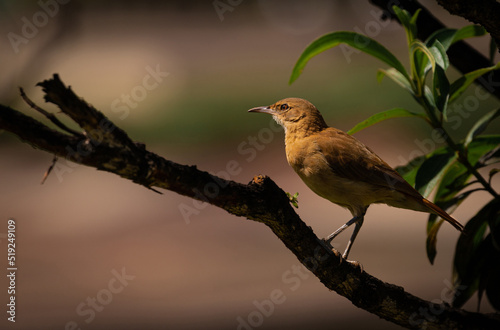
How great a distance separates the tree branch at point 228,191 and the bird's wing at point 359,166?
0.54 m

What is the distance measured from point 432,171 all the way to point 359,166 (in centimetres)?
36

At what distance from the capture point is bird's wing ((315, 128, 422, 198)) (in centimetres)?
295

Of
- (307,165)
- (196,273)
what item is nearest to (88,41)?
(196,273)

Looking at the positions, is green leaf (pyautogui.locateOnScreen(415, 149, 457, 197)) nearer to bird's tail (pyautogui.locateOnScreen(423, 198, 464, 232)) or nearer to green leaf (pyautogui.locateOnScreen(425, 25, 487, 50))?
bird's tail (pyautogui.locateOnScreen(423, 198, 464, 232))

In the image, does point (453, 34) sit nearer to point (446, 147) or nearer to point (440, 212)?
point (446, 147)

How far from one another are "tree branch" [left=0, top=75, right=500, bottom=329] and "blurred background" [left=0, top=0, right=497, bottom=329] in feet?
5.09

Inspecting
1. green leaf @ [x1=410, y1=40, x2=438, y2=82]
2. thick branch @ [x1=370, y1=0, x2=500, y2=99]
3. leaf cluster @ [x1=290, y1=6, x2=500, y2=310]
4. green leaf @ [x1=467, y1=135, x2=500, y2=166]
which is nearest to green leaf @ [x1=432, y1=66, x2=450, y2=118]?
leaf cluster @ [x1=290, y1=6, x2=500, y2=310]

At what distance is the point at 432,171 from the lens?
9.35 ft

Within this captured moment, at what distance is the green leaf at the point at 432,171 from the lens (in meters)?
2.82

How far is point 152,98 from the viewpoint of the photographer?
13352 mm

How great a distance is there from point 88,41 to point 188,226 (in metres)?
8.55

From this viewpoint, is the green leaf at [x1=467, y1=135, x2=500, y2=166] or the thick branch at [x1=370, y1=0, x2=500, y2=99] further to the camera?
the thick branch at [x1=370, y1=0, x2=500, y2=99]

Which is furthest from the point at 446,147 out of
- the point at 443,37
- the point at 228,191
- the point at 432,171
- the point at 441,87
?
the point at 228,191

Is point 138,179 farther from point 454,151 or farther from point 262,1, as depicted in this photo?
point 262,1
